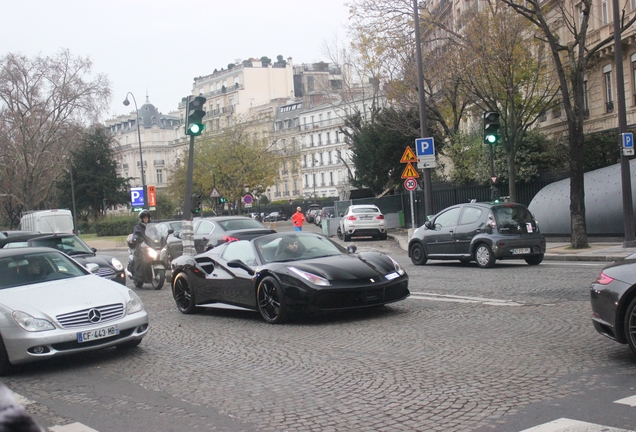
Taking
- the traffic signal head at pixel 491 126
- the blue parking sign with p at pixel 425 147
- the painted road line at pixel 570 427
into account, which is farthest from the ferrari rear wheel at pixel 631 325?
the blue parking sign with p at pixel 425 147

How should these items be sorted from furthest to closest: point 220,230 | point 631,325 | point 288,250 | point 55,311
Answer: point 220,230 < point 288,250 < point 55,311 < point 631,325

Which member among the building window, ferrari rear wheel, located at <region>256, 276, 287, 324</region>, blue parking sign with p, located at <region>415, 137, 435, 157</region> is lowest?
ferrari rear wheel, located at <region>256, 276, 287, 324</region>

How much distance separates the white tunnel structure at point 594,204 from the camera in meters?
22.8

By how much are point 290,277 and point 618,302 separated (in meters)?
4.62

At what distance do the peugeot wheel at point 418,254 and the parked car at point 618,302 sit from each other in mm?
12164

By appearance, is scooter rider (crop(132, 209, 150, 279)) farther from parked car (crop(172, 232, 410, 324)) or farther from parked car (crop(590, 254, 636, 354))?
parked car (crop(590, 254, 636, 354))

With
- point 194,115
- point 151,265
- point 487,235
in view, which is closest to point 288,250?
point 194,115

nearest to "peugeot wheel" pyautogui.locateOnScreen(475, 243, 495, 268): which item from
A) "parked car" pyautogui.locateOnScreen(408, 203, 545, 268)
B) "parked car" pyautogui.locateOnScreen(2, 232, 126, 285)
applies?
"parked car" pyautogui.locateOnScreen(408, 203, 545, 268)

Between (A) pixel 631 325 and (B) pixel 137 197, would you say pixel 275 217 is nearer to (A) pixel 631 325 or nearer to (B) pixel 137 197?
(B) pixel 137 197

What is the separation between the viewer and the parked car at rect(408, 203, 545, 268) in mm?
16978

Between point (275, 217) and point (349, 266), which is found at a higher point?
point (349, 266)

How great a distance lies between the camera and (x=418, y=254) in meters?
19.5

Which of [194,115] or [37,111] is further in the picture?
[37,111]

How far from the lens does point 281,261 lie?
10695 millimetres
